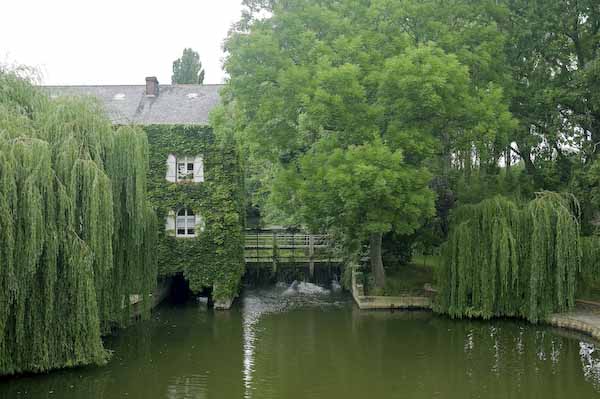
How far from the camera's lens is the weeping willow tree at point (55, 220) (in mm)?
10578

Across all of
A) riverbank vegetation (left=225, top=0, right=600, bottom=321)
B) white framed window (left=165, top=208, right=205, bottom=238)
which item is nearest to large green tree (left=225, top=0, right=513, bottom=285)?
riverbank vegetation (left=225, top=0, right=600, bottom=321)

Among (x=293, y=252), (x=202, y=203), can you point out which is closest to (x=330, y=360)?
(x=202, y=203)

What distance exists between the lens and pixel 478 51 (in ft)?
61.5

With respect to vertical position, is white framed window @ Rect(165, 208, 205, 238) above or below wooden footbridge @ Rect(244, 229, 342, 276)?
above

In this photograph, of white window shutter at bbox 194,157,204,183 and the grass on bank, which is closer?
white window shutter at bbox 194,157,204,183

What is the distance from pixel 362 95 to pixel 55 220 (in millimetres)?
9642

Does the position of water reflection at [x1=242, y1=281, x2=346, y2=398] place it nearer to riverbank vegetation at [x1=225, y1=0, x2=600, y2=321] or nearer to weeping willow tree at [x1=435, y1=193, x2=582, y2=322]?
riverbank vegetation at [x1=225, y1=0, x2=600, y2=321]

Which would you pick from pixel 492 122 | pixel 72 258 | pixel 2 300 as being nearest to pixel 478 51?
pixel 492 122

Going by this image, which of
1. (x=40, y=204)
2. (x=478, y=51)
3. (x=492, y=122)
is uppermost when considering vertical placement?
(x=478, y=51)

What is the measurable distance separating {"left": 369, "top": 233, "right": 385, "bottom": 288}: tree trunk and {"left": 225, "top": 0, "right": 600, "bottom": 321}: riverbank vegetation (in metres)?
0.05

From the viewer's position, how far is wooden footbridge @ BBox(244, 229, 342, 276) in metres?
25.9

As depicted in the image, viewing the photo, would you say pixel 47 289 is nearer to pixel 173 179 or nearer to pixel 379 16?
pixel 173 179

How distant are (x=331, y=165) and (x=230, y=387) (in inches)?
305

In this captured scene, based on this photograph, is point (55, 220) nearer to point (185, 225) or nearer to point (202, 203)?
point (202, 203)
